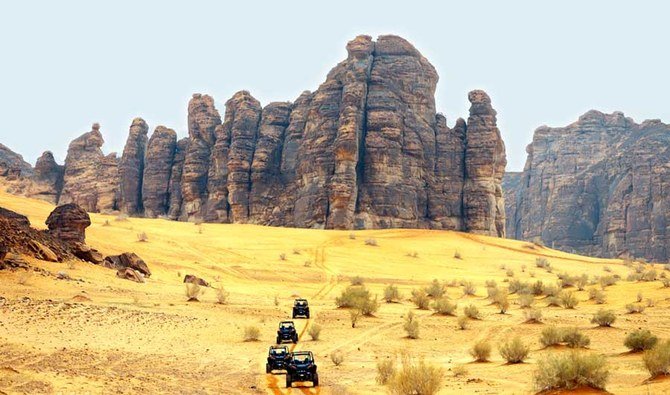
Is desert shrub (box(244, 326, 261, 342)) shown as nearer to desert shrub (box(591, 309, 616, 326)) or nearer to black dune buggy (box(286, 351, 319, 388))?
black dune buggy (box(286, 351, 319, 388))

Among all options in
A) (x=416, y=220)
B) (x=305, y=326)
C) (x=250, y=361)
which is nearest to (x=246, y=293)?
(x=305, y=326)

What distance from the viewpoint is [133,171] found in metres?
88.2

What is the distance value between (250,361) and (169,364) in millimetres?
2259

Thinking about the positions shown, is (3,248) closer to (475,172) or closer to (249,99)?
(475,172)

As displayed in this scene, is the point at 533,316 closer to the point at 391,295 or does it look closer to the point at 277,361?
the point at 391,295

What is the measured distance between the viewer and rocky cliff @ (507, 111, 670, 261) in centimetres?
8894

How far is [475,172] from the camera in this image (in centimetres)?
6850

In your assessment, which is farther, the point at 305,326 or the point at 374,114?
the point at 374,114

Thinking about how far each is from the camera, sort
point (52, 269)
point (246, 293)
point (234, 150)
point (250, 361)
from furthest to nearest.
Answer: point (234, 150)
point (246, 293)
point (52, 269)
point (250, 361)

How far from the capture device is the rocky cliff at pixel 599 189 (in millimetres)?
88938

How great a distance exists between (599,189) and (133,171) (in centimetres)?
7700

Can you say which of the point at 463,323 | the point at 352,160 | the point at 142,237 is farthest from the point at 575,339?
the point at 352,160

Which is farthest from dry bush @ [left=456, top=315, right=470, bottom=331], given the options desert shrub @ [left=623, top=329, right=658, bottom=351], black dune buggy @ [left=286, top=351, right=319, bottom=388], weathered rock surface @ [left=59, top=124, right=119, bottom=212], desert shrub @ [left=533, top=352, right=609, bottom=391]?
weathered rock surface @ [left=59, top=124, right=119, bottom=212]

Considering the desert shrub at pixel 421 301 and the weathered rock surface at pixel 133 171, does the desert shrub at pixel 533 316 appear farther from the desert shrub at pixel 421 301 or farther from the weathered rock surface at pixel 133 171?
the weathered rock surface at pixel 133 171
